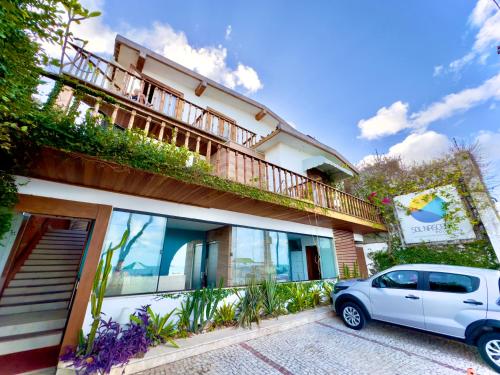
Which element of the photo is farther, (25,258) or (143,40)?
(143,40)

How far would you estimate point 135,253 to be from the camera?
4.15m

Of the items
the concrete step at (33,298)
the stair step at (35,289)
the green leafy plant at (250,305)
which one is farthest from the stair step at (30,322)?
the green leafy plant at (250,305)

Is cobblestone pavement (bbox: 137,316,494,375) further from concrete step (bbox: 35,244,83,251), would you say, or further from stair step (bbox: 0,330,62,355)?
concrete step (bbox: 35,244,83,251)

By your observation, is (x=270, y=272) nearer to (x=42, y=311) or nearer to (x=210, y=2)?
(x=42, y=311)

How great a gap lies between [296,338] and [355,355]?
1.22 m

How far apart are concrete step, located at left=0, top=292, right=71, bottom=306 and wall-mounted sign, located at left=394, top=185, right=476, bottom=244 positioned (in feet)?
39.3

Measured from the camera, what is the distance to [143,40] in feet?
24.2

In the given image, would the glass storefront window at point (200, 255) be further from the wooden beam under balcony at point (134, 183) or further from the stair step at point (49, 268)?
the stair step at point (49, 268)

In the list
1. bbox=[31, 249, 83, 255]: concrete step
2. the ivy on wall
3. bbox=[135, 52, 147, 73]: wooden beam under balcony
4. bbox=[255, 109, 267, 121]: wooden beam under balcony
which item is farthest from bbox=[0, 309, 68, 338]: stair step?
the ivy on wall

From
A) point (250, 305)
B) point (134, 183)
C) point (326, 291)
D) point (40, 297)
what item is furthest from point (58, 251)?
point (326, 291)

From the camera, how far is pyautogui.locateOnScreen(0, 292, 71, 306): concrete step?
14.0 ft

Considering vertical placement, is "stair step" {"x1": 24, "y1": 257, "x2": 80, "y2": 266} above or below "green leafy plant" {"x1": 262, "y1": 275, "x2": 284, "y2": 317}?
above

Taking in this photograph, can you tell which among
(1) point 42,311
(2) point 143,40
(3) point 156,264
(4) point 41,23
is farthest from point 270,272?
(2) point 143,40

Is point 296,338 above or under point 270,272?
under
